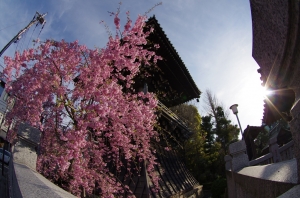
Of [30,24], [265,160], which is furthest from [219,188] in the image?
[30,24]

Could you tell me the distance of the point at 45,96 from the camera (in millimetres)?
4773

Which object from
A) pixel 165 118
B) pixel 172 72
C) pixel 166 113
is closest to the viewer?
pixel 166 113

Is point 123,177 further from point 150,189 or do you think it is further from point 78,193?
point 78,193

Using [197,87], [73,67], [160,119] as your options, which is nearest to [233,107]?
[197,87]

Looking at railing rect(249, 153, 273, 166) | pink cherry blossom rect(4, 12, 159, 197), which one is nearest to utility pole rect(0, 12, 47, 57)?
pink cherry blossom rect(4, 12, 159, 197)

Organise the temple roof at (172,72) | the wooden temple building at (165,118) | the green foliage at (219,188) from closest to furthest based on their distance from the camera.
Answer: the wooden temple building at (165,118)
the temple roof at (172,72)
the green foliage at (219,188)

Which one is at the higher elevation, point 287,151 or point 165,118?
point 165,118

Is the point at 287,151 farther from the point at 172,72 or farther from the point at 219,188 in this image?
the point at 219,188

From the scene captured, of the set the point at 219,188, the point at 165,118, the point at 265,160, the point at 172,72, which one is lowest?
the point at 219,188

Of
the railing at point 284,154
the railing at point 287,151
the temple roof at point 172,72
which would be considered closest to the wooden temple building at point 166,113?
the temple roof at point 172,72

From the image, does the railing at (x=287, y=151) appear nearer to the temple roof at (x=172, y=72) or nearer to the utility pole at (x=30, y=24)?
the temple roof at (x=172, y=72)

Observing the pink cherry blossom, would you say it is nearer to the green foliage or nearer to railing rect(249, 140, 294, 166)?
railing rect(249, 140, 294, 166)

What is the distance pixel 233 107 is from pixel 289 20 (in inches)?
390

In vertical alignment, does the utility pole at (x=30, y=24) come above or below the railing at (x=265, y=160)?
above
